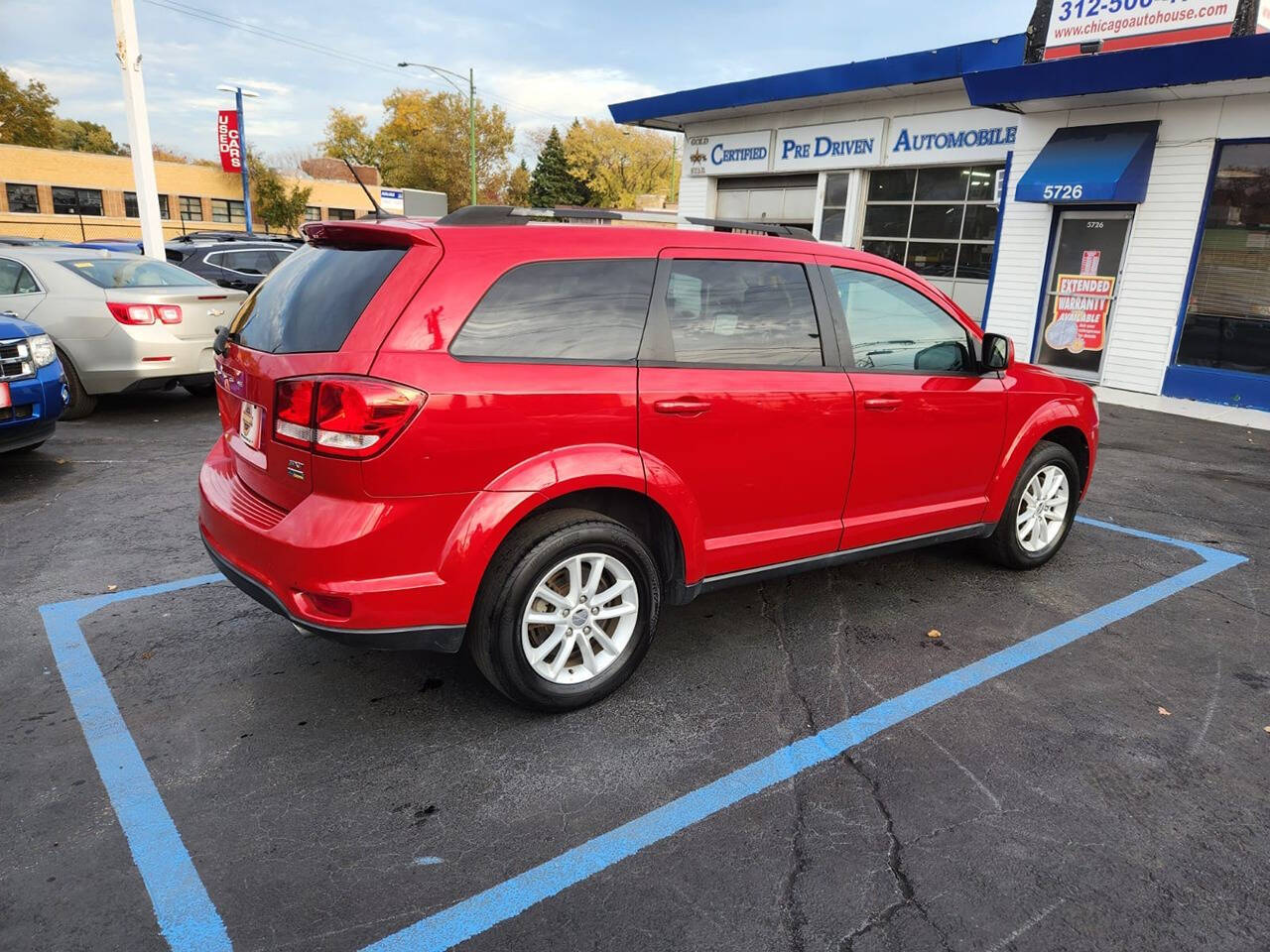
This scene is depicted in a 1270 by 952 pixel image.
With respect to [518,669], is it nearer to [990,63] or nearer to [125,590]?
[125,590]

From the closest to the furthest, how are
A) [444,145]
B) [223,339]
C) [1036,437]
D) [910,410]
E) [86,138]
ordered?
[223,339] → [910,410] → [1036,437] → [444,145] → [86,138]

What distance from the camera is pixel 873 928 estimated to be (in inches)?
88.7

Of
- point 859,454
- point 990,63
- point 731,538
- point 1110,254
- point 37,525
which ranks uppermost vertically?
point 990,63

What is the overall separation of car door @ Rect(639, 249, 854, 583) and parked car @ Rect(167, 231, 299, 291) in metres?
10.9

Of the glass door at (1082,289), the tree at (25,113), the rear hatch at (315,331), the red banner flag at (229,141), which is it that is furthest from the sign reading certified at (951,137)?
the tree at (25,113)

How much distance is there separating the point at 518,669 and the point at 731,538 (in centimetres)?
105

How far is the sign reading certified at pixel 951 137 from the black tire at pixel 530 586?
492 inches

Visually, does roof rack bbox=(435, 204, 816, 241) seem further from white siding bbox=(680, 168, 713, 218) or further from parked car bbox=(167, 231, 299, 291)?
white siding bbox=(680, 168, 713, 218)

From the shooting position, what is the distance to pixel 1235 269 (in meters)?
10.7

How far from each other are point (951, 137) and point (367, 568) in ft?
46.0

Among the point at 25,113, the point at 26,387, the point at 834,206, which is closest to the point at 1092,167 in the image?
the point at 834,206

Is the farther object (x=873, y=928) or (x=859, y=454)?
(x=859, y=454)

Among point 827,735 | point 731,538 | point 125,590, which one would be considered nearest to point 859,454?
point 731,538

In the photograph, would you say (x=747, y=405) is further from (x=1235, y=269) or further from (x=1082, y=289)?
(x=1082, y=289)
